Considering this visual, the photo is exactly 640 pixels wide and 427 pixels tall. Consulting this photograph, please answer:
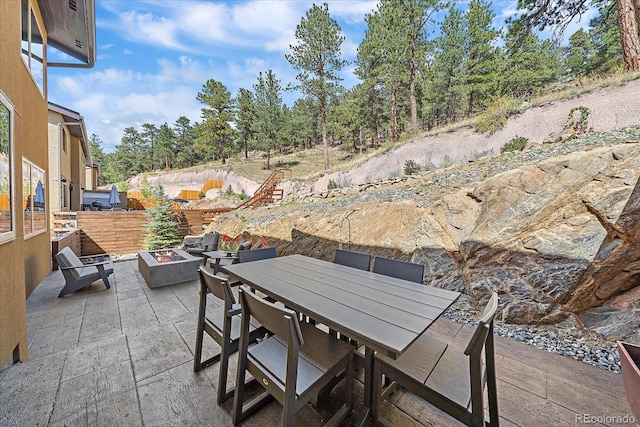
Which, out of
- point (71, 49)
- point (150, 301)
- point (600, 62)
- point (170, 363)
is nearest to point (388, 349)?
point (170, 363)

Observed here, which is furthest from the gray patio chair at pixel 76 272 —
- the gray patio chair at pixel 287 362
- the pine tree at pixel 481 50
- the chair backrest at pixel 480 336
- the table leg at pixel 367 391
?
the pine tree at pixel 481 50

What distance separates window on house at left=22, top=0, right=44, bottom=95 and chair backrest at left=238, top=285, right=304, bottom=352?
5.54 meters

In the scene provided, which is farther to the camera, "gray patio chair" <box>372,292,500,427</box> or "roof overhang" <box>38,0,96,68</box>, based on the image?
"roof overhang" <box>38,0,96,68</box>

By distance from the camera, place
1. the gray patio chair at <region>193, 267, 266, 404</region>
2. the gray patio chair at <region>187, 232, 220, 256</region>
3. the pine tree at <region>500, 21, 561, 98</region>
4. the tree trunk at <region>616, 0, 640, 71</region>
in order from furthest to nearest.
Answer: the pine tree at <region>500, 21, 561, 98</region>
the tree trunk at <region>616, 0, 640, 71</region>
the gray patio chair at <region>187, 232, 220, 256</region>
the gray patio chair at <region>193, 267, 266, 404</region>

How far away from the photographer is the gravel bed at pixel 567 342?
222 cm

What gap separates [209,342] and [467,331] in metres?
2.78

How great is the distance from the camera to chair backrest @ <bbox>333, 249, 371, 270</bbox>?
9.11 ft

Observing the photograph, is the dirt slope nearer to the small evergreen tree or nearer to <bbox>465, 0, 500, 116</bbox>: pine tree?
the small evergreen tree

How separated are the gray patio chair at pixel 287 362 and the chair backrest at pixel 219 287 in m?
0.24

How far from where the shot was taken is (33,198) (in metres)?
4.11

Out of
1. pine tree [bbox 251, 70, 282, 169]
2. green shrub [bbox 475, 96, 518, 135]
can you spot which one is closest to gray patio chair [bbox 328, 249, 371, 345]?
green shrub [bbox 475, 96, 518, 135]

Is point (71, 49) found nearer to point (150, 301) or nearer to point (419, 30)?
point (150, 301)

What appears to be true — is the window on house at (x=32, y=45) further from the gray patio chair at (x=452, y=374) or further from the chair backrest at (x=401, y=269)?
the gray patio chair at (x=452, y=374)

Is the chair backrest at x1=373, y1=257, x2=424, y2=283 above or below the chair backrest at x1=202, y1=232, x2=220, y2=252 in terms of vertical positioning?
above
